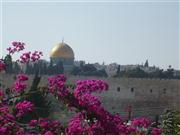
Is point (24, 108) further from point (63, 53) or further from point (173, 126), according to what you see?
point (63, 53)

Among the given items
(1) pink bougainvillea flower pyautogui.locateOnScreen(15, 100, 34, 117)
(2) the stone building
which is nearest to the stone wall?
(2) the stone building

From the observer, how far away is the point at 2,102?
467 cm

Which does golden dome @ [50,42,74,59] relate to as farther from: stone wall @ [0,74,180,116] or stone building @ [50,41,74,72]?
stone wall @ [0,74,180,116]

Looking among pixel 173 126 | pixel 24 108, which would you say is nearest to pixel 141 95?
pixel 173 126

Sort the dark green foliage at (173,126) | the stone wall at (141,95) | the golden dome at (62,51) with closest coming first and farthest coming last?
the dark green foliage at (173,126)
the stone wall at (141,95)
the golden dome at (62,51)

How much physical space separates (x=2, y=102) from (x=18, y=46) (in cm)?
83

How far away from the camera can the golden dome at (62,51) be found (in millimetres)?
45875

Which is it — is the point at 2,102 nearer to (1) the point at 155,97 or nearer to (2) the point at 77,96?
(2) the point at 77,96

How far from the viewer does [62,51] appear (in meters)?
46.0

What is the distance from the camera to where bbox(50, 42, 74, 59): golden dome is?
45.9m

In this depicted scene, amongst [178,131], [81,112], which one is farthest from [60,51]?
[81,112]

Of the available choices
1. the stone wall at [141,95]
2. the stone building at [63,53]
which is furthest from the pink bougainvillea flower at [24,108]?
the stone building at [63,53]

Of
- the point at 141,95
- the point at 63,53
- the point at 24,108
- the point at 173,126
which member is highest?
the point at 63,53

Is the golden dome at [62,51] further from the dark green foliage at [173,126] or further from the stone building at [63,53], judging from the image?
the dark green foliage at [173,126]
